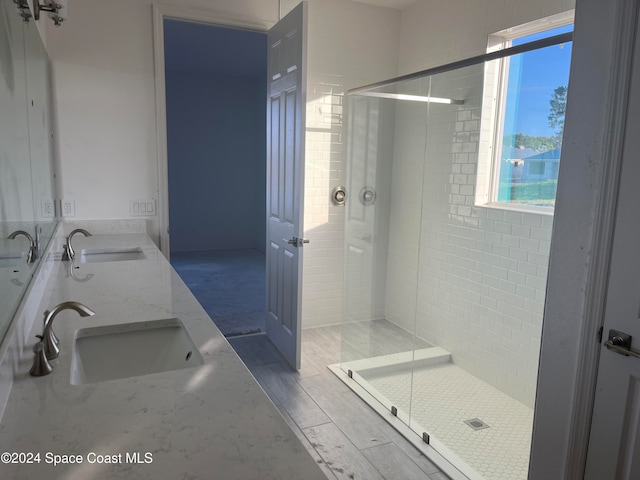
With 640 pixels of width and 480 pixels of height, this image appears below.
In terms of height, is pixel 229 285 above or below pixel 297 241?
below

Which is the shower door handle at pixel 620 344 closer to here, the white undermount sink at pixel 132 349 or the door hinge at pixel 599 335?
the door hinge at pixel 599 335

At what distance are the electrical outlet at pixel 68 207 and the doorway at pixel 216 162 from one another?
344 centimetres

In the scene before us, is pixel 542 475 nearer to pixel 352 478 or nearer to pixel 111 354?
pixel 352 478

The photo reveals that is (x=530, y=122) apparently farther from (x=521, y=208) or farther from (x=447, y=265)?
(x=447, y=265)

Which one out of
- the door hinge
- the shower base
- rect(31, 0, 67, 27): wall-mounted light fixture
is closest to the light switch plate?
rect(31, 0, 67, 27): wall-mounted light fixture

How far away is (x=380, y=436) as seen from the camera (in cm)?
257

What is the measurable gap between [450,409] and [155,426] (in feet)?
7.04

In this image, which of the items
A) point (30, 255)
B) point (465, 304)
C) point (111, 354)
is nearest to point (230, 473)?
point (111, 354)

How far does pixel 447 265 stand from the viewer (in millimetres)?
3410

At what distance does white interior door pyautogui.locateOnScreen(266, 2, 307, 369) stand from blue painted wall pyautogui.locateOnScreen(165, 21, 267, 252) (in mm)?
3953

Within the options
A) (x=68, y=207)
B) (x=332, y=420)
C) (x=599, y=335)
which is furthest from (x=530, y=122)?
(x=68, y=207)

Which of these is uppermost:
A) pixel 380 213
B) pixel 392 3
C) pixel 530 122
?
pixel 392 3

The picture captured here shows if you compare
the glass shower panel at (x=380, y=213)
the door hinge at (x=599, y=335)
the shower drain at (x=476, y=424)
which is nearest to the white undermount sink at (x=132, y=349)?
the door hinge at (x=599, y=335)

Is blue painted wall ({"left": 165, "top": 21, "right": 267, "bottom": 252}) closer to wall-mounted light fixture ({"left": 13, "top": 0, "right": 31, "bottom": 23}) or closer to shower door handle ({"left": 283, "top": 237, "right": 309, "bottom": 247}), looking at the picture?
shower door handle ({"left": 283, "top": 237, "right": 309, "bottom": 247})
